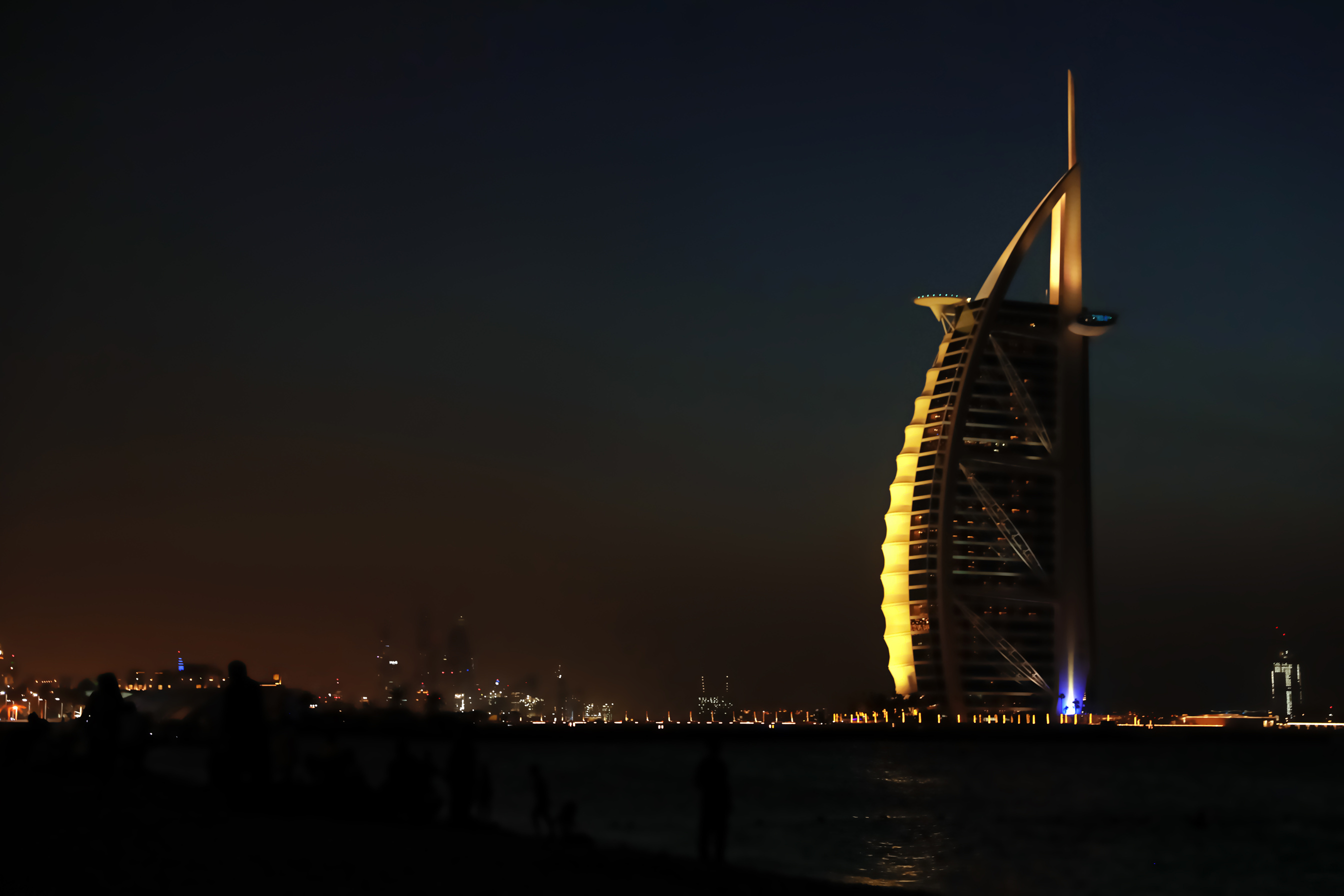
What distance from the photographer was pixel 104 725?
16.1 meters

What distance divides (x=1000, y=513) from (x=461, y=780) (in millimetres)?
95498

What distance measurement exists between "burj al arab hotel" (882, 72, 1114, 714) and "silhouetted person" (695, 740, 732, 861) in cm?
9018

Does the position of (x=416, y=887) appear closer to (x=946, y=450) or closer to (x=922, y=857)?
(x=922, y=857)

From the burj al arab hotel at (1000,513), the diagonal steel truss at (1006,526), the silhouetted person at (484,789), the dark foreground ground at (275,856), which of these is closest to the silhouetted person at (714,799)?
the dark foreground ground at (275,856)

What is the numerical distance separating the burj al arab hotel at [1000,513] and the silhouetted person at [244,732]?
91.9 metres

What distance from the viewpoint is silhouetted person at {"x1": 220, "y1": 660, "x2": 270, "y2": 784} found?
14.2 m

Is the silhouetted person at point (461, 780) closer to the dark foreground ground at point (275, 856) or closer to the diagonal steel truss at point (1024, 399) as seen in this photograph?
the dark foreground ground at point (275, 856)

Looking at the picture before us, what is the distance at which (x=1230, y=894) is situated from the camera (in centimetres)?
2197

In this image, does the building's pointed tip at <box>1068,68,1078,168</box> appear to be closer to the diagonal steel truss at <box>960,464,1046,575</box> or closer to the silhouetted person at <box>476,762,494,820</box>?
the diagonal steel truss at <box>960,464,1046,575</box>

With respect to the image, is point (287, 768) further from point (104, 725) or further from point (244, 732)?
point (244, 732)

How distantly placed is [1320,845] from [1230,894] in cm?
1116

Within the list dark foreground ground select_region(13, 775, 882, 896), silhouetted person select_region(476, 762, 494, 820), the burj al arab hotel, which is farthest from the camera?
the burj al arab hotel

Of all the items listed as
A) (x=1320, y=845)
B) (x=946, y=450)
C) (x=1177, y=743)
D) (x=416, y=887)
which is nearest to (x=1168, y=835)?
(x=1320, y=845)

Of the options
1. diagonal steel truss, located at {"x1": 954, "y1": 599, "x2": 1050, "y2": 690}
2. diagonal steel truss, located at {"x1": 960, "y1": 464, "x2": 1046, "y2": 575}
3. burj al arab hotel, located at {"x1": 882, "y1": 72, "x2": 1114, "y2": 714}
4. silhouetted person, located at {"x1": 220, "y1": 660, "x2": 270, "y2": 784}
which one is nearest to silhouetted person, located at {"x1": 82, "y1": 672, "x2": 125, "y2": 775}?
silhouetted person, located at {"x1": 220, "y1": 660, "x2": 270, "y2": 784}
